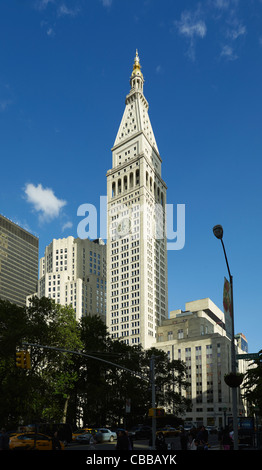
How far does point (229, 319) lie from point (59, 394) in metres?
44.9

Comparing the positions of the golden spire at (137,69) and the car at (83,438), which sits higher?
the golden spire at (137,69)

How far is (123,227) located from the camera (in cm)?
16175

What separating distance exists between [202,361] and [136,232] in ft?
153

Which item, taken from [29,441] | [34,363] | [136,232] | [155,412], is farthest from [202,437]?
[136,232]

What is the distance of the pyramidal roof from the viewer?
177375 millimetres

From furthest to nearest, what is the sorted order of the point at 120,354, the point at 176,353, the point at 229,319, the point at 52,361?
the point at 176,353 < the point at 120,354 < the point at 52,361 < the point at 229,319

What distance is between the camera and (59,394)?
199 feet

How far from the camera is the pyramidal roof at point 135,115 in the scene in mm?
177375

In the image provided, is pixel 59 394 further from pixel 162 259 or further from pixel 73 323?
pixel 162 259

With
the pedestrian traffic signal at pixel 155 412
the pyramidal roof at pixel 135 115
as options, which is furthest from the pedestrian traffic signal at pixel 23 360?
the pyramidal roof at pixel 135 115

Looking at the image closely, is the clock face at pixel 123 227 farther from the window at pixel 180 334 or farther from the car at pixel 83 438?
the car at pixel 83 438

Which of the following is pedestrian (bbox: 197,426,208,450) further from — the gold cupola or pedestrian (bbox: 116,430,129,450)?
the gold cupola

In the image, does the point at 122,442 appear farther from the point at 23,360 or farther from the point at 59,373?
the point at 59,373
